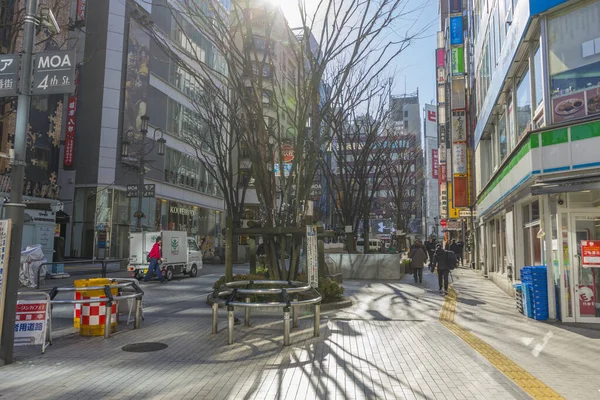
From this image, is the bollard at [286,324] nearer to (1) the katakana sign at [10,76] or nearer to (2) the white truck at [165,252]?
(1) the katakana sign at [10,76]

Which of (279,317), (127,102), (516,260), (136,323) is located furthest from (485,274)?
(127,102)

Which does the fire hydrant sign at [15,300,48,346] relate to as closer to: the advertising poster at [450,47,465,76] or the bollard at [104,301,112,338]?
the bollard at [104,301,112,338]

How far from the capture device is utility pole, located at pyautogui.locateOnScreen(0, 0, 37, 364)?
18.5 ft

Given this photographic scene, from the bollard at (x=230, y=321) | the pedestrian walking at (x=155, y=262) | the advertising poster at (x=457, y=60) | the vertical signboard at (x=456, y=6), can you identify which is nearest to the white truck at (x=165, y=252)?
the pedestrian walking at (x=155, y=262)

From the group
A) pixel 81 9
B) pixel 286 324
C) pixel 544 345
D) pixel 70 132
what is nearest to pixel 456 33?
pixel 81 9

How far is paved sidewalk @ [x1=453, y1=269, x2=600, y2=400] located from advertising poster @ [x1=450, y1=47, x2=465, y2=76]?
2029 centimetres

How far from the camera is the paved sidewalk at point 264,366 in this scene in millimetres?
4664

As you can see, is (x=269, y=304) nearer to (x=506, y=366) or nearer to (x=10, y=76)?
(x=506, y=366)

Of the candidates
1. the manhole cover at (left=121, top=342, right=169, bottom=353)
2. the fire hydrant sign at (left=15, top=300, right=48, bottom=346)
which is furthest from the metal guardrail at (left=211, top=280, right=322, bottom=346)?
the fire hydrant sign at (left=15, top=300, right=48, bottom=346)

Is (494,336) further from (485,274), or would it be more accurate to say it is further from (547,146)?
(485,274)

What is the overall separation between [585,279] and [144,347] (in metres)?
8.31

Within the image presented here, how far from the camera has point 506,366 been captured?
5719 millimetres

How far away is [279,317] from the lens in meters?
9.30

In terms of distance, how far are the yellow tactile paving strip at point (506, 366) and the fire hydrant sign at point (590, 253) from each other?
2.80m
